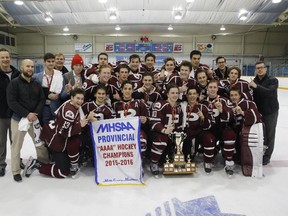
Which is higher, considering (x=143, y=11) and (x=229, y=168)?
(x=143, y=11)

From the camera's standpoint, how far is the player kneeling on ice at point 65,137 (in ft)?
8.90

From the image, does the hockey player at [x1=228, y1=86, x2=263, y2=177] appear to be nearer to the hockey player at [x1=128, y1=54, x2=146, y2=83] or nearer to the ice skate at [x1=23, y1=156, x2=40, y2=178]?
the hockey player at [x1=128, y1=54, x2=146, y2=83]

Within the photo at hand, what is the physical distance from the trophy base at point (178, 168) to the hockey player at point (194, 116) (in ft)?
1.23

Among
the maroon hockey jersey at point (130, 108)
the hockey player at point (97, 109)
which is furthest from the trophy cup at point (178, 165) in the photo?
the hockey player at point (97, 109)

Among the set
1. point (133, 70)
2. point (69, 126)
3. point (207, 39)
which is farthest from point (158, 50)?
point (69, 126)

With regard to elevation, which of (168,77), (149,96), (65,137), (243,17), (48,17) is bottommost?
(65,137)

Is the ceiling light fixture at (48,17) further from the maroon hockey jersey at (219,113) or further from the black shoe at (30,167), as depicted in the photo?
the maroon hockey jersey at (219,113)

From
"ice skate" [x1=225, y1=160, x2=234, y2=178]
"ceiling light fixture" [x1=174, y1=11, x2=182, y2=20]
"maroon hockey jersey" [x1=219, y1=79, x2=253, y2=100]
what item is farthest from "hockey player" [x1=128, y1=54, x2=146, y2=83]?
"ceiling light fixture" [x1=174, y1=11, x2=182, y2=20]

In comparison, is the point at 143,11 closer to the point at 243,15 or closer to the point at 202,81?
the point at 243,15

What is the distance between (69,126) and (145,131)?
89cm

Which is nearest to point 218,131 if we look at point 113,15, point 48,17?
point 113,15

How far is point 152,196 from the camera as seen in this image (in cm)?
239

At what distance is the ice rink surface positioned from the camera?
214 cm

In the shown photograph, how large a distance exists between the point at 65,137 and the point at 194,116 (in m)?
1.45
